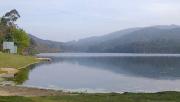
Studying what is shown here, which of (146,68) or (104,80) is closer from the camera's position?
(104,80)

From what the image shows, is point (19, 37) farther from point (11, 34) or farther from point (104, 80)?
point (104, 80)

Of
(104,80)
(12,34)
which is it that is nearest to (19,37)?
(12,34)

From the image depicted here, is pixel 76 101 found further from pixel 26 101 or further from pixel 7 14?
pixel 7 14

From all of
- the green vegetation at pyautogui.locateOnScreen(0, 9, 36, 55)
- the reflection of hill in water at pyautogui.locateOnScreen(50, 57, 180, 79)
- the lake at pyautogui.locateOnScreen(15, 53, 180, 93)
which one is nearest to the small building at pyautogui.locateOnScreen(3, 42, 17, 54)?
the green vegetation at pyautogui.locateOnScreen(0, 9, 36, 55)

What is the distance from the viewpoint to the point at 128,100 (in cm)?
2848

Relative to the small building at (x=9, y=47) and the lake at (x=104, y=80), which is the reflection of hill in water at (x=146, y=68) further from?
the small building at (x=9, y=47)

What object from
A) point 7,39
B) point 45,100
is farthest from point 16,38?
point 45,100

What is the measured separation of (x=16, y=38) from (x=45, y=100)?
443 feet

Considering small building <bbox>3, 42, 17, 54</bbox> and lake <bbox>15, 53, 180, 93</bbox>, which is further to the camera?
small building <bbox>3, 42, 17, 54</bbox>

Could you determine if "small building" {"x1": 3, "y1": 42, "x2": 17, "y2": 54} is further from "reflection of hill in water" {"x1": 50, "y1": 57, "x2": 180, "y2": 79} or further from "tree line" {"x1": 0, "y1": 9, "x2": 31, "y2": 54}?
"reflection of hill in water" {"x1": 50, "y1": 57, "x2": 180, "y2": 79}

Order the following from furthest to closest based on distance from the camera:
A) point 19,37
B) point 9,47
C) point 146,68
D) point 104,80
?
point 19,37 < point 9,47 < point 146,68 < point 104,80

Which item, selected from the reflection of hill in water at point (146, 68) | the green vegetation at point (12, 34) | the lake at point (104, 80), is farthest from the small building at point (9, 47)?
the lake at point (104, 80)

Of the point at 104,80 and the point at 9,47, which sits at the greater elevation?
the point at 9,47

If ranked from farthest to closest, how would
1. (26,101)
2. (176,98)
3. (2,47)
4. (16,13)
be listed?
(16,13)
(2,47)
(176,98)
(26,101)
